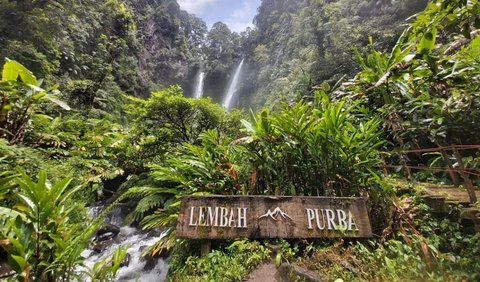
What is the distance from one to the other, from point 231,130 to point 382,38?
10.1 m

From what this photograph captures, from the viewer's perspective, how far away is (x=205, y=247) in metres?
2.21

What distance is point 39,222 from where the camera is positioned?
5.52ft

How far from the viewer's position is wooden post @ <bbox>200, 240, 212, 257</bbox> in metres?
2.19

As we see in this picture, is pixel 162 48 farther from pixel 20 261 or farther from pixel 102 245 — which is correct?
pixel 20 261

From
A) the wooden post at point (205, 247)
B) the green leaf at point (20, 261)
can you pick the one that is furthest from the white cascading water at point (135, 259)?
the green leaf at point (20, 261)

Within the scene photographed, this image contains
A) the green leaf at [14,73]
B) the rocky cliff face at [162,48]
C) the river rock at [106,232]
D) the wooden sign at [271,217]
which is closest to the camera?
the wooden sign at [271,217]

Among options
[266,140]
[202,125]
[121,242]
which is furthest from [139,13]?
[266,140]

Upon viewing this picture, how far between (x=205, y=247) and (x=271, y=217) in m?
0.61

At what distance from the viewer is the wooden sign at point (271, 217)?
2184mm

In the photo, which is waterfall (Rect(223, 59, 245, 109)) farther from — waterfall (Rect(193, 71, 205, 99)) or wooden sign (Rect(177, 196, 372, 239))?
wooden sign (Rect(177, 196, 372, 239))

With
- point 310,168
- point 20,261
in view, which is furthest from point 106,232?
point 310,168

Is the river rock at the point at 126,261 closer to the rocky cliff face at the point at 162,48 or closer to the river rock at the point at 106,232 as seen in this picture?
the river rock at the point at 106,232

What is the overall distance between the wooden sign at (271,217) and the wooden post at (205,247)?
0.08 m

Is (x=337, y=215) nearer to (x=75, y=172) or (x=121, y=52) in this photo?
(x=75, y=172)
